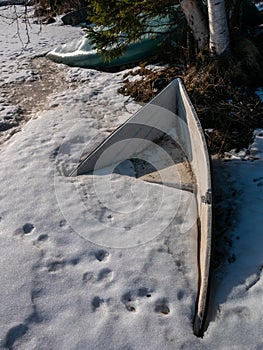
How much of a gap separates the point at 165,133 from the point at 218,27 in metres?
2.18

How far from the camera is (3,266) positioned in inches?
128

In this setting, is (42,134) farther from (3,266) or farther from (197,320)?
(197,320)

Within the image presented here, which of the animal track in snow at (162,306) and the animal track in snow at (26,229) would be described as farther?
the animal track in snow at (26,229)

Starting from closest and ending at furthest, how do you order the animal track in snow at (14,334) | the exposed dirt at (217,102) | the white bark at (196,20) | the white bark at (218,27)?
1. the animal track in snow at (14,334)
2. the exposed dirt at (217,102)
3. the white bark at (218,27)
4. the white bark at (196,20)

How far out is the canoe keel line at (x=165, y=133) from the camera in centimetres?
377

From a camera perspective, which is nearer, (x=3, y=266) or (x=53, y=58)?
(x=3, y=266)

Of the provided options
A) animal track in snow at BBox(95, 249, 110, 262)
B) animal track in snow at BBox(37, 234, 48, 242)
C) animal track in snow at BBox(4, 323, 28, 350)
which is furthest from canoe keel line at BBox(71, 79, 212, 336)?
animal track in snow at BBox(4, 323, 28, 350)

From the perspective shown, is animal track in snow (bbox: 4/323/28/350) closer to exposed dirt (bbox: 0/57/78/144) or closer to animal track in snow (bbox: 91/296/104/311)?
animal track in snow (bbox: 91/296/104/311)

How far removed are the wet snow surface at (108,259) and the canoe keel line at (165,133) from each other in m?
0.20

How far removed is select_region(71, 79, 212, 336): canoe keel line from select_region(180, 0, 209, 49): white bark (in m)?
2.31

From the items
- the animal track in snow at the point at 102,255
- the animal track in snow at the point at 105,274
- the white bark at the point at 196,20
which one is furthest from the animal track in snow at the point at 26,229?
the white bark at the point at 196,20

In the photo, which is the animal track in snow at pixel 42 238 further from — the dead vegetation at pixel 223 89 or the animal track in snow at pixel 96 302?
the dead vegetation at pixel 223 89

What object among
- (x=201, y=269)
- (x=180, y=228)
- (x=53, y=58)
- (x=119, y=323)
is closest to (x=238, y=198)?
(x=180, y=228)

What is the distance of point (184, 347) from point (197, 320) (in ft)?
0.72
